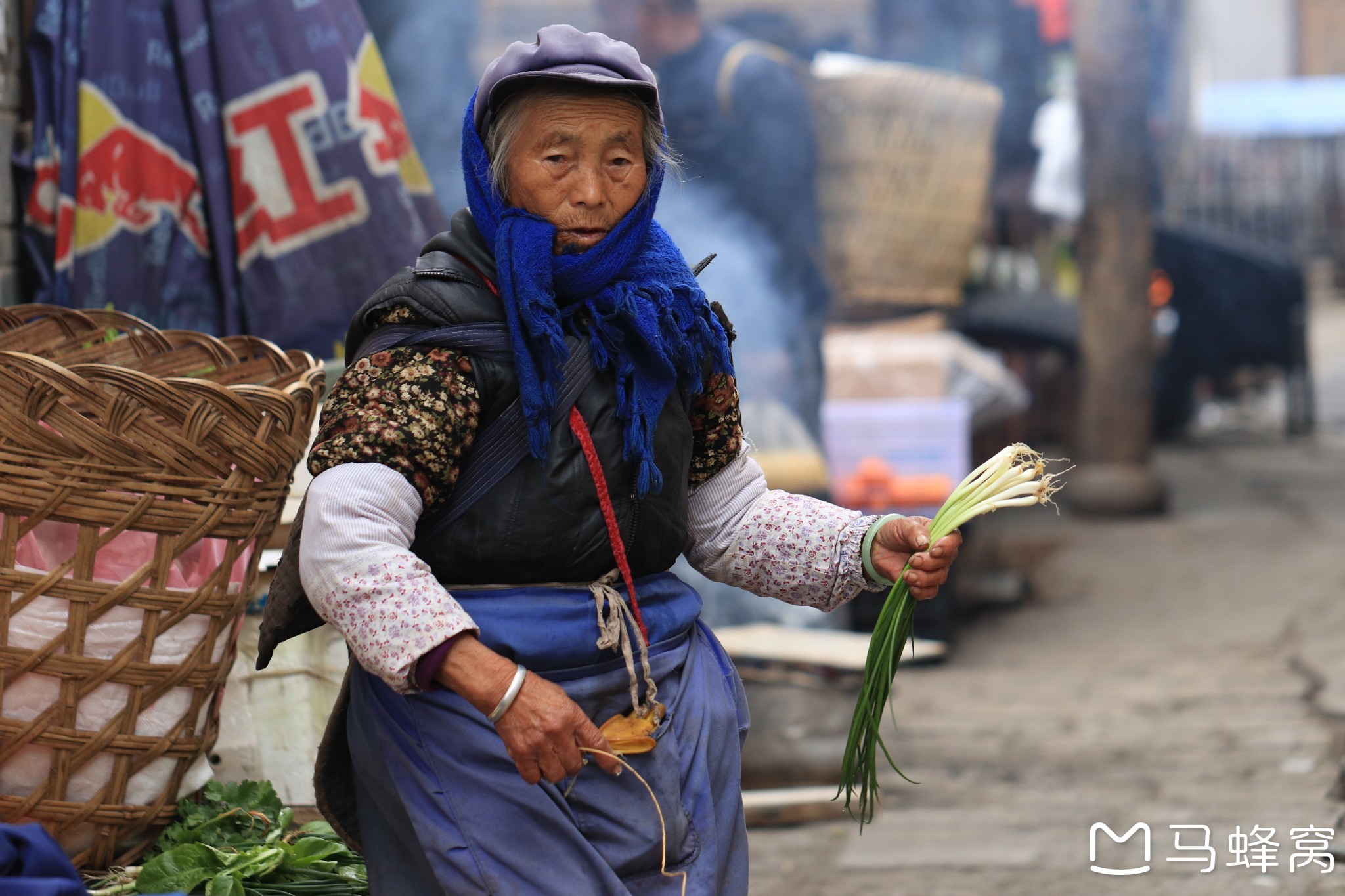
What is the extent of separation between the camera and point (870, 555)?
2.05m

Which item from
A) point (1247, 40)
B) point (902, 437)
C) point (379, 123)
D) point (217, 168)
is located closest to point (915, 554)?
point (379, 123)

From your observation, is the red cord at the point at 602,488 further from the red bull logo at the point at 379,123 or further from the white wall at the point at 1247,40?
the white wall at the point at 1247,40

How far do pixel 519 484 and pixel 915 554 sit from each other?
0.56 meters

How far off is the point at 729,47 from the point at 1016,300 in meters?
5.32

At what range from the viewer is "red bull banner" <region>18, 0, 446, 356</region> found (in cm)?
326

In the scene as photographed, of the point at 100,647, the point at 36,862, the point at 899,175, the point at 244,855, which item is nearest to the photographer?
the point at 36,862

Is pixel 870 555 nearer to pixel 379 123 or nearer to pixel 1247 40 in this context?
pixel 379 123

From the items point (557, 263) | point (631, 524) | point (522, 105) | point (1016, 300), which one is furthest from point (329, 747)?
point (1016, 300)

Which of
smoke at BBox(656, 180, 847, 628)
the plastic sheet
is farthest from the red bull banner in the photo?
smoke at BBox(656, 180, 847, 628)

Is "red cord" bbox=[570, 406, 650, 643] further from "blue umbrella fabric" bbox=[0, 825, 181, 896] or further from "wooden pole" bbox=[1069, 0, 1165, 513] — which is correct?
"wooden pole" bbox=[1069, 0, 1165, 513]

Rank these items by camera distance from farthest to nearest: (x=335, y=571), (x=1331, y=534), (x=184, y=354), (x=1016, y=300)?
(x=1016, y=300) → (x=1331, y=534) → (x=184, y=354) → (x=335, y=571)

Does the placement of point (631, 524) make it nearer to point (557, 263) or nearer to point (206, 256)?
point (557, 263)

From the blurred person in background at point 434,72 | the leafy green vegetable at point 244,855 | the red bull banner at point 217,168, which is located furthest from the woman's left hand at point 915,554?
the blurred person in background at point 434,72

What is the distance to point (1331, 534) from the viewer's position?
7.98 metres
